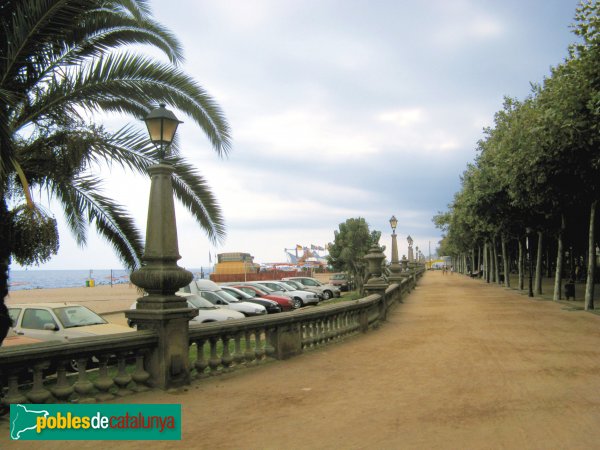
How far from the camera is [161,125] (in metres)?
7.22

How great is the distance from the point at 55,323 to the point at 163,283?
218 inches

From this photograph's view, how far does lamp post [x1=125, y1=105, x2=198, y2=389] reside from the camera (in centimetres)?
670

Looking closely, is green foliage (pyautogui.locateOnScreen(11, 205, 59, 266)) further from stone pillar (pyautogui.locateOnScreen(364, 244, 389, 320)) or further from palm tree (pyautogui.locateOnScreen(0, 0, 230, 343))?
stone pillar (pyautogui.locateOnScreen(364, 244, 389, 320))

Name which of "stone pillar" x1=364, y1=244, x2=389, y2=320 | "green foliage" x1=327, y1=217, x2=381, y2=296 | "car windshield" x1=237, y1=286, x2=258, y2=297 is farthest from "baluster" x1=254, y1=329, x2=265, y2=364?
"green foliage" x1=327, y1=217, x2=381, y2=296

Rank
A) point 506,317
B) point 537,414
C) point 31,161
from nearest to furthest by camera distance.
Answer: point 537,414, point 31,161, point 506,317

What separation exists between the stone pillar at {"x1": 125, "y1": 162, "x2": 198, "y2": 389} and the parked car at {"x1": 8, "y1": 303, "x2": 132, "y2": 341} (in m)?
4.46

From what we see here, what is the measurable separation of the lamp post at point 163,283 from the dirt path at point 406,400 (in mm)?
404

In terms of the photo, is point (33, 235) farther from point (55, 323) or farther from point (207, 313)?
point (207, 313)

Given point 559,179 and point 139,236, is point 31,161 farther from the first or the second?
point 559,179

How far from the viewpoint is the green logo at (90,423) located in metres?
5.02

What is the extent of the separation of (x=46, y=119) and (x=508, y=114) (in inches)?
935

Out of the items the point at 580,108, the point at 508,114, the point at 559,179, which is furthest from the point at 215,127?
the point at 508,114

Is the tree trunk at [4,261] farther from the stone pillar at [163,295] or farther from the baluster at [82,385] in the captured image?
the stone pillar at [163,295]

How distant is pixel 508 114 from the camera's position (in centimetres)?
2623
